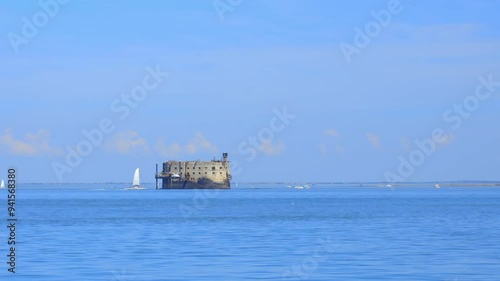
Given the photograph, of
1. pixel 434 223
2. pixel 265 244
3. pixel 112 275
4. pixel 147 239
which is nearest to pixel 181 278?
pixel 112 275

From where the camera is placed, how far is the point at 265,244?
5309 centimetres

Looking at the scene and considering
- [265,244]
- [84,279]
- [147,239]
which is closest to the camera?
[84,279]

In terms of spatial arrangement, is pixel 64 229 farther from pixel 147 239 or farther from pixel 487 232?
pixel 487 232

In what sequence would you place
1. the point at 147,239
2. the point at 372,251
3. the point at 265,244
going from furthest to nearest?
the point at 147,239, the point at 265,244, the point at 372,251

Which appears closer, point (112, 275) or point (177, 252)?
point (112, 275)

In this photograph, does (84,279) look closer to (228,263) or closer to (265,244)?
(228,263)

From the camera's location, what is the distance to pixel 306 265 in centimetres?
4138

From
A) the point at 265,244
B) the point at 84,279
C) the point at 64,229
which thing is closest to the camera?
the point at 84,279

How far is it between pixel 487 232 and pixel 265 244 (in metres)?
17.0

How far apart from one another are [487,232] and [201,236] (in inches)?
706

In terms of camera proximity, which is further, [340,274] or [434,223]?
[434,223]

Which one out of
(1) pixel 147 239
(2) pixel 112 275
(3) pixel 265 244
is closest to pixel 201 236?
(1) pixel 147 239

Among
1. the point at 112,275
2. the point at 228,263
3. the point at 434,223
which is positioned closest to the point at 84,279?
the point at 112,275

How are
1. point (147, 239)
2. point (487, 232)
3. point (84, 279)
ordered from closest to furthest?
point (84, 279)
point (147, 239)
point (487, 232)
